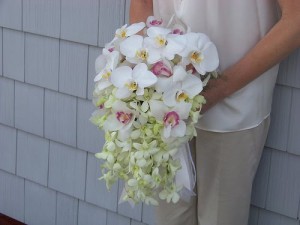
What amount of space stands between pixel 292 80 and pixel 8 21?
150 centimetres

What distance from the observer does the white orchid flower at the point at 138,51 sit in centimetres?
186

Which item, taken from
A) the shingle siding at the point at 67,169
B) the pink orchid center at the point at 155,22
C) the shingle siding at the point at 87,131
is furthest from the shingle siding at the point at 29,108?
the pink orchid center at the point at 155,22

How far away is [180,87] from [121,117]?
7.0 inches

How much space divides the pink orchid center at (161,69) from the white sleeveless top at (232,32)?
9.4 inches

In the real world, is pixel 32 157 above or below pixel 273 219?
below

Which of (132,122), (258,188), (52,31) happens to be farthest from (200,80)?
(52,31)

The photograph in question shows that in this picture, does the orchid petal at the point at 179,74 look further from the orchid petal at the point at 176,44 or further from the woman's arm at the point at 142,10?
the woman's arm at the point at 142,10

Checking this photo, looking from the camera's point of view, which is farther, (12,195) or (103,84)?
(12,195)

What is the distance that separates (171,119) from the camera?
1.85 meters

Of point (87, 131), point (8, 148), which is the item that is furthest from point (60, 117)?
point (8, 148)

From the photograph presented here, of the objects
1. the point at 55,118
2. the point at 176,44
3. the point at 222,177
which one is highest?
the point at 176,44

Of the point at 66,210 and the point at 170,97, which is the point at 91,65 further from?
the point at 170,97

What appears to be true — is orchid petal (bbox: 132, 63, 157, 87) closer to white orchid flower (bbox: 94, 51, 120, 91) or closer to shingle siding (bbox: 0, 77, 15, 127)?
white orchid flower (bbox: 94, 51, 120, 91)

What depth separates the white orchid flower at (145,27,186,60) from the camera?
1850 millimetres
